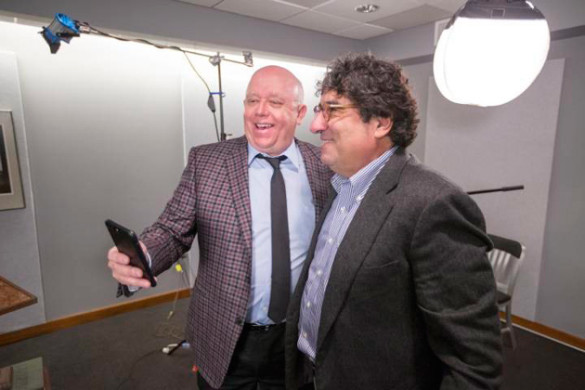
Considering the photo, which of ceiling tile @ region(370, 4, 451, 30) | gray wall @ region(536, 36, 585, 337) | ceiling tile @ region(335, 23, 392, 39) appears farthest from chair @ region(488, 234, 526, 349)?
ceiling tile @ region(335, 23, 392, 39)

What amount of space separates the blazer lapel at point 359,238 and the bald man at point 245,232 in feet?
1.34

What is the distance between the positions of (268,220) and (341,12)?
241 centimetres

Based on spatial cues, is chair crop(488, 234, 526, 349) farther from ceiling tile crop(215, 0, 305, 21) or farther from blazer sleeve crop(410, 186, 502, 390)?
ceiling tile crop(215, 0, 305, 21)

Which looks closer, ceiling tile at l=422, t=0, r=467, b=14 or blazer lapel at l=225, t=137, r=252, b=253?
blazer lapel at l=225, t=137, r=252, b=253

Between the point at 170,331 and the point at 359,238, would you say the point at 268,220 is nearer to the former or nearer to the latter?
the point at 359,238

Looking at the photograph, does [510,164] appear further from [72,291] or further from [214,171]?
[72,291]

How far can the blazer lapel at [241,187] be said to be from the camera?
1319mm

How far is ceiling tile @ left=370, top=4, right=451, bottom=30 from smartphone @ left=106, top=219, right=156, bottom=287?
2.96m

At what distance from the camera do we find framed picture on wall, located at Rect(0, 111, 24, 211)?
2.65 metres

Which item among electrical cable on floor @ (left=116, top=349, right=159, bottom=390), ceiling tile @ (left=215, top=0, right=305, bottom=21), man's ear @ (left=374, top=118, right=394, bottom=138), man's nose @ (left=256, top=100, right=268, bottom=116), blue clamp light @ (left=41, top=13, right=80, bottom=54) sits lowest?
electrical cable on floor @ (left=116, top=349, right=159, bottom=390)

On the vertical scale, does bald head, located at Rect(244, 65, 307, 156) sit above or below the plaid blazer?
above

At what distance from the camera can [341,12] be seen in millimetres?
3045


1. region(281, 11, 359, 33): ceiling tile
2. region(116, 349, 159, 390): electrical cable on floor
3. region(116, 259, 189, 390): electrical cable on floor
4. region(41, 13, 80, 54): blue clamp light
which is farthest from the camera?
region(281, 11, 359, 33): ceiling tile

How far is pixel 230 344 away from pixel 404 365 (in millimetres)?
639
